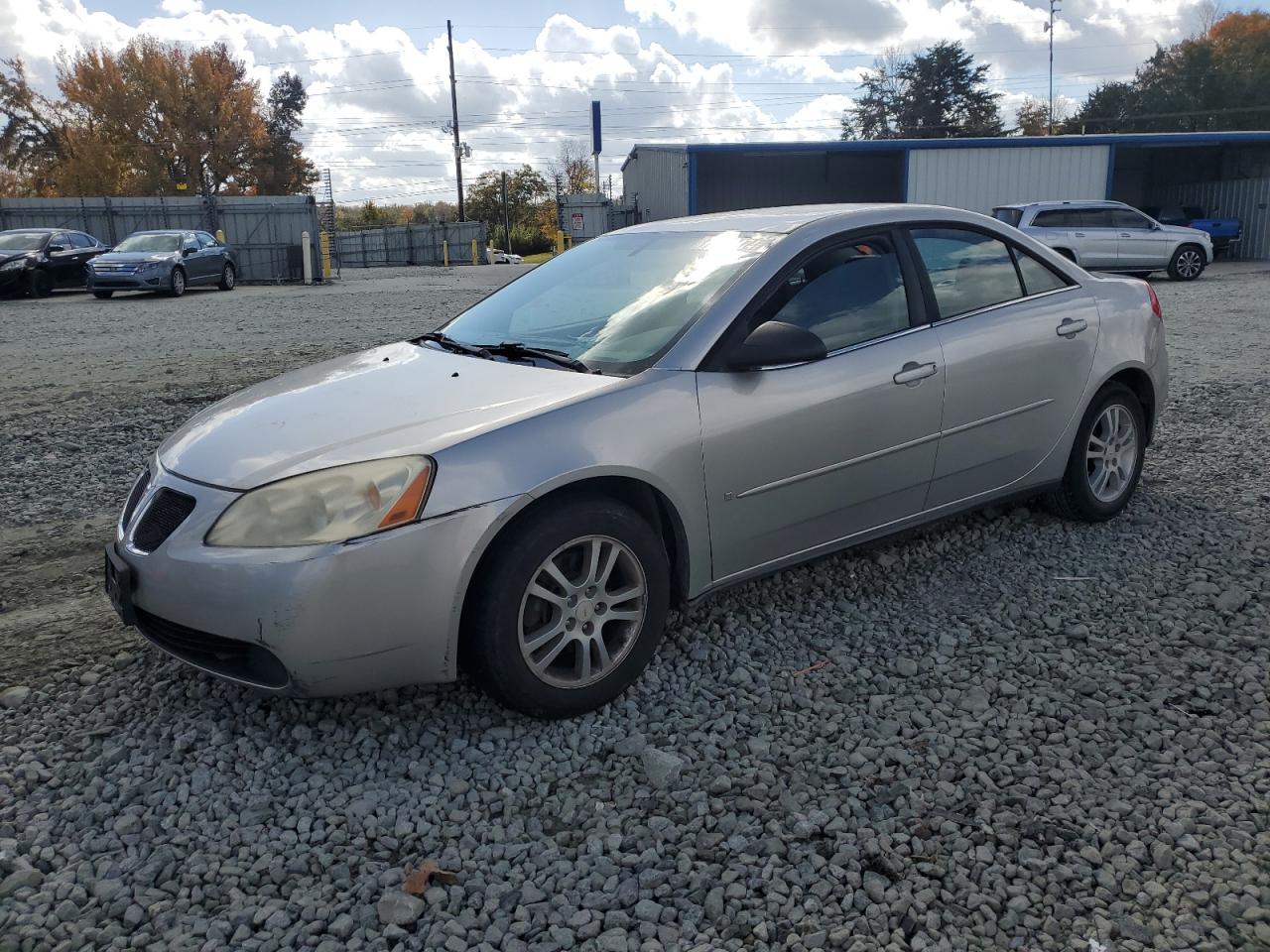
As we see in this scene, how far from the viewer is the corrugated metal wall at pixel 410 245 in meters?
50.9

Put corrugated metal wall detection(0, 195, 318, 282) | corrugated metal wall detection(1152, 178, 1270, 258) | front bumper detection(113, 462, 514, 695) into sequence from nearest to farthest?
1. front bumper detection(113, 462, 514, 695)
2. corrugated metal wall detection(0, 195, 318, 282)
3. corrugated metal wall detection(1152, 178, 1270, 258)

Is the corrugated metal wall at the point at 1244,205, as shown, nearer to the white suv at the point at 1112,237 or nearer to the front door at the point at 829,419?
the white suv at the point at 1112,237

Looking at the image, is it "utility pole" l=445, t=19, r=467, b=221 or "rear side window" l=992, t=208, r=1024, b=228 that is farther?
"utility pole" l=445, t=19, r=467, b=221

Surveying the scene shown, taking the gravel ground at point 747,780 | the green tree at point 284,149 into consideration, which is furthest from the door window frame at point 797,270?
the green tree at point 284,149

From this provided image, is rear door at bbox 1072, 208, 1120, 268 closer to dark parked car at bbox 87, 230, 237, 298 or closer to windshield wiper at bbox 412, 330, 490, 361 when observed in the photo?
dark parked car at bbox 87, 230, 237, 298

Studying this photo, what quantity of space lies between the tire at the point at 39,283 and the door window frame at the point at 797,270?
21572mm

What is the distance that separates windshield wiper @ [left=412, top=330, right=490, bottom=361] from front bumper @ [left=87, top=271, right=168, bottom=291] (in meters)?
18.3

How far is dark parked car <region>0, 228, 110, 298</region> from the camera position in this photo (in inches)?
821

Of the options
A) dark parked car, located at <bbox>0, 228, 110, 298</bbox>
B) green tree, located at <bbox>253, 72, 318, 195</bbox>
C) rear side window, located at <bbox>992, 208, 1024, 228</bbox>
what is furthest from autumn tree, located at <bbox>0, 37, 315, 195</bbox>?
rear side window, located at <bbox>992, 208, 1024, 228</bbox>

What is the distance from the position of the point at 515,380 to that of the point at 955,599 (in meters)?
2.01

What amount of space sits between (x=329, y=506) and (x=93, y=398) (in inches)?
274

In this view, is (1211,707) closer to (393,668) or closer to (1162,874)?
(1162,874)

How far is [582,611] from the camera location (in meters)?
3.29

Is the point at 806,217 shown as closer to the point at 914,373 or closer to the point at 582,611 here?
the point at 914,373
